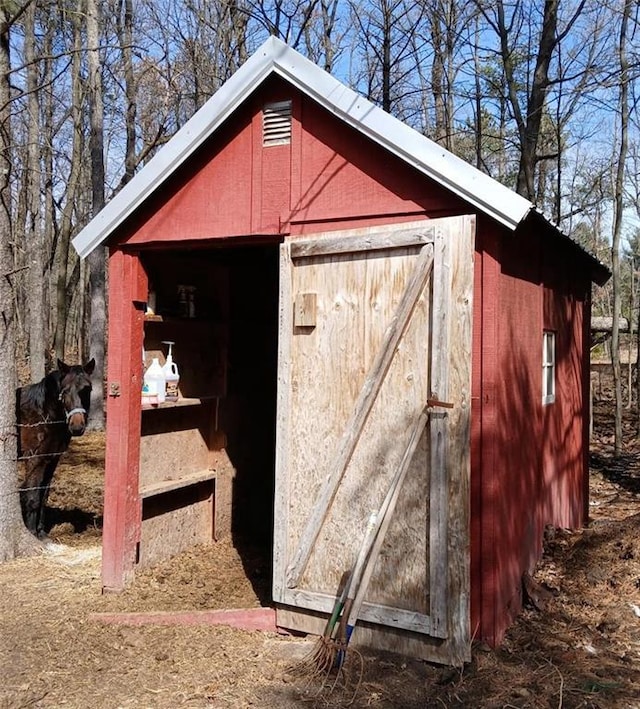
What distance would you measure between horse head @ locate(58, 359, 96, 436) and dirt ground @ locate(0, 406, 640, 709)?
1336 millimetres

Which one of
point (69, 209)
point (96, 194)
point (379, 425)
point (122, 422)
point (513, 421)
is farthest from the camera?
point (69, 209)

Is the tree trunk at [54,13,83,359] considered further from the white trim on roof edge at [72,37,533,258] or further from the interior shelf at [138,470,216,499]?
the white trim on roof edge at [72,37,533,258]

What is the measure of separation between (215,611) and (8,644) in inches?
53.8

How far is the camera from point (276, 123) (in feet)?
15.8

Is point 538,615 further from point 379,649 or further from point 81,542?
point 81,542

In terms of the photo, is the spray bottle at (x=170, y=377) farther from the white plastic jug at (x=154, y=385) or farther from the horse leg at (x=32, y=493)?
the horse leg at (x=32, y=493)

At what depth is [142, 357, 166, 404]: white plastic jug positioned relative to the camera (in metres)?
5.65

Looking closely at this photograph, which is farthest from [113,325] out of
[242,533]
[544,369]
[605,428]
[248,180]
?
[605,428]

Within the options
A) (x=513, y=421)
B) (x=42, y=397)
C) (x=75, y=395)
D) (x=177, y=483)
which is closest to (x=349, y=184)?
(x=513, y=421)

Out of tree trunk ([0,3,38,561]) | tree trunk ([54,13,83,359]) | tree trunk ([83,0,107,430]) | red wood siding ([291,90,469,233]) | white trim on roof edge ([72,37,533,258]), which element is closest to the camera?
white trim on roof edge ([72,37,533,258])

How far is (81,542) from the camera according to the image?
7195mm

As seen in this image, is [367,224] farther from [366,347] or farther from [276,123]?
[276,123]

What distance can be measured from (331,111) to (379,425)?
2.10 m

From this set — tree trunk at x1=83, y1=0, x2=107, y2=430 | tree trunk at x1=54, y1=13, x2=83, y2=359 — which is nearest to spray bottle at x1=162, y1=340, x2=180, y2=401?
tree trunk at x1=83, y1=0, x2=107, y2=430
